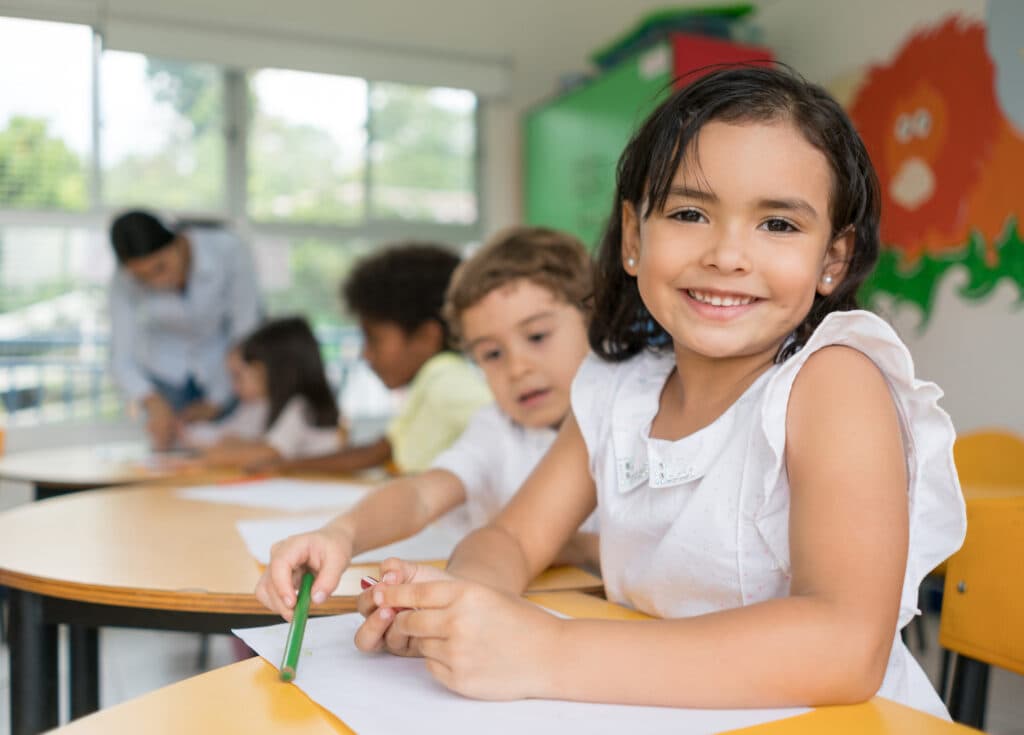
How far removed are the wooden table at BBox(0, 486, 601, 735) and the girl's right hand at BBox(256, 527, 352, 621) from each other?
10 centimetres

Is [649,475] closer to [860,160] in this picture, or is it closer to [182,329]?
[860,160]

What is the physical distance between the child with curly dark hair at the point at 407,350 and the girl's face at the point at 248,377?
710mm

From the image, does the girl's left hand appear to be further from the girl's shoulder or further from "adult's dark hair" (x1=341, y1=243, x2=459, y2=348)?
"adult's dark hair" (x1=341, y1=243, x2=459, y2=348)

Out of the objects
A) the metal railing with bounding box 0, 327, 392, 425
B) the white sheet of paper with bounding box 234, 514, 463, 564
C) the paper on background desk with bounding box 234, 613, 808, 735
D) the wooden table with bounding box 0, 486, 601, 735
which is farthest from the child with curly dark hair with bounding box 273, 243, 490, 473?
the metal railing with bounding box 0, 327, 392, 425

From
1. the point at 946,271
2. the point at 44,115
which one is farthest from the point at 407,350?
the point at 44,115

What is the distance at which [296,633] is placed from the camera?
0.64 metres

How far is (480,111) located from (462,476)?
3.44 metres

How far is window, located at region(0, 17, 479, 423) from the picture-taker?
11.8 feet

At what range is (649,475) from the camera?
829mm

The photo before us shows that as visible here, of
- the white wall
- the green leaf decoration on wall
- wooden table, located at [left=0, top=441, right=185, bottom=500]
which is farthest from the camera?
the white wall

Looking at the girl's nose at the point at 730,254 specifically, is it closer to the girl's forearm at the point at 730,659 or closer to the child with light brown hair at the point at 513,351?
the girl's forearm at the point at 730,659

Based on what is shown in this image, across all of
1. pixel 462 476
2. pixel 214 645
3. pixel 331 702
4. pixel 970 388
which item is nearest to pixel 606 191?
pixel 970 388

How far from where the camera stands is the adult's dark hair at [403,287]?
7.00ft

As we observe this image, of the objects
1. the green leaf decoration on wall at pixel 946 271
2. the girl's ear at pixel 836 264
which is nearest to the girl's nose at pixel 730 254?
the girl's ear at pixel 836 264
